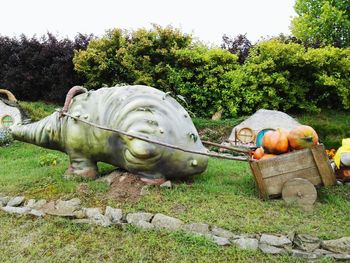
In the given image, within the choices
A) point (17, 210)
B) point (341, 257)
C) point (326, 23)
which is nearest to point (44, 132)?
point (17, 210)

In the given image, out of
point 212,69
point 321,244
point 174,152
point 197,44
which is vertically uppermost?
point 197,44

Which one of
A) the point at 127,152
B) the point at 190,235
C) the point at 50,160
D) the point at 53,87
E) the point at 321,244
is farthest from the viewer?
the point at 53,87

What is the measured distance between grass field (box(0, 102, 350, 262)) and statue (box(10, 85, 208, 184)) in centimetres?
26

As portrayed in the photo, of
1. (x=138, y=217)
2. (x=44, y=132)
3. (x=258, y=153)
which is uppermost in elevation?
(x=44, y=132)

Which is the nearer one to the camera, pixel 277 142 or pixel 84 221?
pixel 84 221

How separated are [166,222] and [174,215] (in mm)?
157

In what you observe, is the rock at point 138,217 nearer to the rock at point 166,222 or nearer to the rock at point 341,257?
the rock at point 166,222

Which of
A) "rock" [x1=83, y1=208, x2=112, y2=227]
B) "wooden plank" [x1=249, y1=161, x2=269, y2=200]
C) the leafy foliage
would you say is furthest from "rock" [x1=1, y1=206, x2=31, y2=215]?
the leafy foliage

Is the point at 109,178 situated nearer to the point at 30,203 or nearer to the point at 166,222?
the point at 30,203

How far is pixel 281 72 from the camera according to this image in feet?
34.1

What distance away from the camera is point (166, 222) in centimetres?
398

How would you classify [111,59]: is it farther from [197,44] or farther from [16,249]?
[16,249]

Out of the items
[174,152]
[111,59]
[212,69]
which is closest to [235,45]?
[212,69]

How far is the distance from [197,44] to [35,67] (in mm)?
5077
